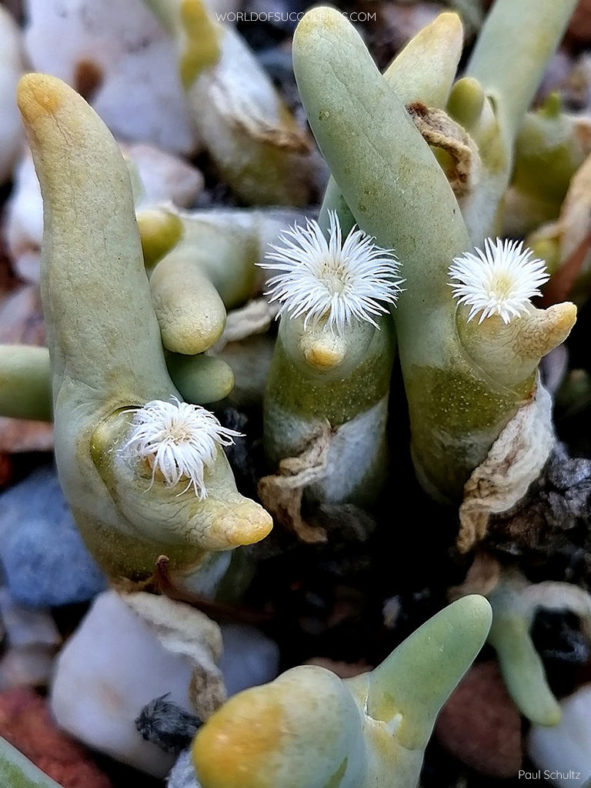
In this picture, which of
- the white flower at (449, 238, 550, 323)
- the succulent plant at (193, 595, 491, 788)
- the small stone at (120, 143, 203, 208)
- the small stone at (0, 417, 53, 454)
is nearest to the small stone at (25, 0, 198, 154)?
the small stone at (120, 143, 203, 208)

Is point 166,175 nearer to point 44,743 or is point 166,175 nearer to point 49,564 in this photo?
point 49,564

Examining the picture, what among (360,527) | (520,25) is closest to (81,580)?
(360,527)

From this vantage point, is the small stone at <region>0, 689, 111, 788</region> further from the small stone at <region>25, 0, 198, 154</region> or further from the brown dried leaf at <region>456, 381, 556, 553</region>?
the small stone at <region>25, 0, 198, 154</region>

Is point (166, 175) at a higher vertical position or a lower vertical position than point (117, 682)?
higher

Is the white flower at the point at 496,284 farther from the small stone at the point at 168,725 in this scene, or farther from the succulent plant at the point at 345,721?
the small stone at the point at 168,725

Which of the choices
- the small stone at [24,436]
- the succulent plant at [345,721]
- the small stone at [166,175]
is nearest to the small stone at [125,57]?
the small stone at [166,175]

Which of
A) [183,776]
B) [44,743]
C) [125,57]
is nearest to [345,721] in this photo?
[183,776]

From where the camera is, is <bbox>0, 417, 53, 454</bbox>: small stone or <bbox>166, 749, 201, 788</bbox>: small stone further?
<bbox>0, 417, 53, 454</bbox>: small stone
